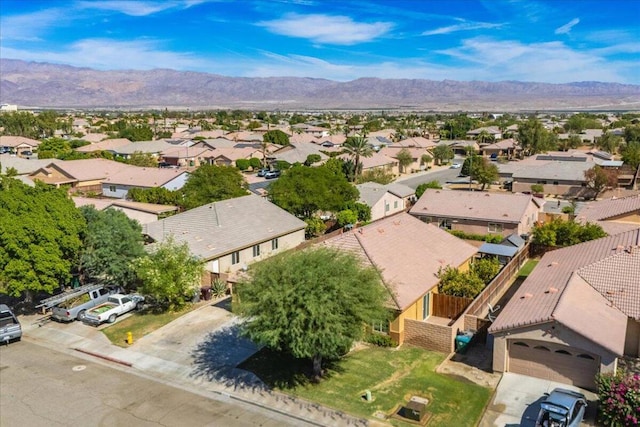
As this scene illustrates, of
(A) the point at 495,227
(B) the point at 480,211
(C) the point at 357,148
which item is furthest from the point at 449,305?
(C) the point at 357,148

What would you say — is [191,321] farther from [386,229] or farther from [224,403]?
[386,229]

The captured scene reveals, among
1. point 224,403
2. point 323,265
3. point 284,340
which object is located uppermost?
point 323,265

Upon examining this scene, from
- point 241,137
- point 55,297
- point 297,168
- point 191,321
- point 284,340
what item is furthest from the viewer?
point 241,137

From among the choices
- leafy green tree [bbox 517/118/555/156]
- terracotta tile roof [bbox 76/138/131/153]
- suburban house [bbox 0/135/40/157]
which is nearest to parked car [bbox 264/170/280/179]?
terracotta tile roof [bbox 76/138/131/153]

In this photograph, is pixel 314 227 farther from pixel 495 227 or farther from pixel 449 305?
pixel 449 305

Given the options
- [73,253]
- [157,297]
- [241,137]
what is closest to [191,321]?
[157,297]

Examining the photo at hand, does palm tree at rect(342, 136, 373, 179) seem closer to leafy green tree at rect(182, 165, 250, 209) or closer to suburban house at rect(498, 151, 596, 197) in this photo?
suburban house at rect(498, 151, 596, 197)
